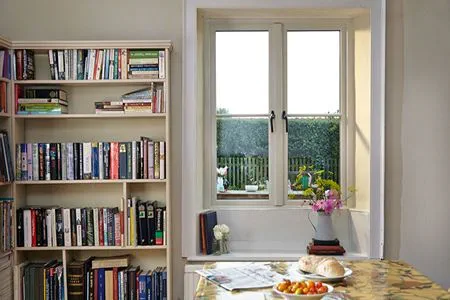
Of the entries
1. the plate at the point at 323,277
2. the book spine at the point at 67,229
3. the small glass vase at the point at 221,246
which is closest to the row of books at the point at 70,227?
the book spine at the point at 67,229

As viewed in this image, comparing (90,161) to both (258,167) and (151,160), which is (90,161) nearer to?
(151,160)

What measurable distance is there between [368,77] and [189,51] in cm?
125

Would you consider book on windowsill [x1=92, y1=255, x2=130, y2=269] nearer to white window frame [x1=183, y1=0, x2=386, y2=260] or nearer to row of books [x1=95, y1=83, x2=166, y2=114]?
white window frame [x1=183, y1=0, x2=386, y2=260]

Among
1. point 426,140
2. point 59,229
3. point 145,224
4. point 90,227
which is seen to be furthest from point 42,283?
point 426,140

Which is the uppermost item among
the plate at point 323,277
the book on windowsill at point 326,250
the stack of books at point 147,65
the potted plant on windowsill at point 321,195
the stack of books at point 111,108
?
the stack of books at point 147,65

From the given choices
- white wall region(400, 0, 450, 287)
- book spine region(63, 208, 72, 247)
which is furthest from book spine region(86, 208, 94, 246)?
white wall region(400, 0, 450, 287)

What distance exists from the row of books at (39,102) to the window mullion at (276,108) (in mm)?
1507

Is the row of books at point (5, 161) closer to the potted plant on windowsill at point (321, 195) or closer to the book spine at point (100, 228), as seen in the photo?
the book spine at point (100, 228)

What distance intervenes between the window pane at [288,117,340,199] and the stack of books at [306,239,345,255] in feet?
1.43

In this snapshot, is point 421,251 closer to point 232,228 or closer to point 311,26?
point 232,228

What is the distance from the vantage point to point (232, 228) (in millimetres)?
4250

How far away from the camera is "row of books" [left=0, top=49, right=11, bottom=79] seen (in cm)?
371

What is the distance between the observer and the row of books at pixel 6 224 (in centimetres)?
366

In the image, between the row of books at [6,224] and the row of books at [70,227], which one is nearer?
the row of books at [6,224]
